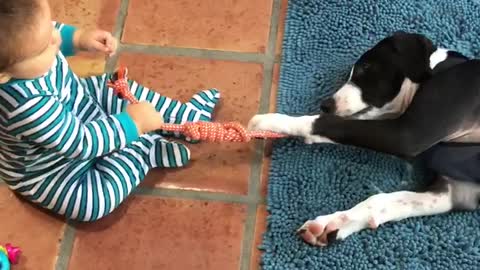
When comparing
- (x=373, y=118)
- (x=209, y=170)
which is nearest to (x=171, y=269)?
(x=209, y=170)

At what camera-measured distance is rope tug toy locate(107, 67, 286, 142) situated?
5.18 feet

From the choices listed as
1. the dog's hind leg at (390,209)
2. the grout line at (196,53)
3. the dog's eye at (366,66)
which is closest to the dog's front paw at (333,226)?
the dog's hind leg at (390,209)

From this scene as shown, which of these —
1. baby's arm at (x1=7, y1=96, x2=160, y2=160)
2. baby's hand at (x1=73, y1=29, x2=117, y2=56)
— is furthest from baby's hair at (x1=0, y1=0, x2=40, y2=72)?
baby's hand at (x1=73, y1=29, x2=117, y2=56)

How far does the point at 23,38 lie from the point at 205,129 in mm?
492

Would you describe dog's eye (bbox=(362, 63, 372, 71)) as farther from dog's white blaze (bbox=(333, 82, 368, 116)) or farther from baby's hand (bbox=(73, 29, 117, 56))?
baby's hand (bbox=(73, 29, 117, 56))

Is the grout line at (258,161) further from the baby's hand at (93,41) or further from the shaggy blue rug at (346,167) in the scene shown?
the baby's hand at (93,41)

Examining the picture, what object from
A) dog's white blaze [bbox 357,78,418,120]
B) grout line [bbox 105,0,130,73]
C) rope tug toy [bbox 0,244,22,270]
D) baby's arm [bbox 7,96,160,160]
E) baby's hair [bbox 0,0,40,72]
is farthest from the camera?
grout line [bbox 105,0,130,73]

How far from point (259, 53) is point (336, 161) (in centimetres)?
36

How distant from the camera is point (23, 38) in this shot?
47.2 inches

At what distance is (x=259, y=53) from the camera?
1854mm

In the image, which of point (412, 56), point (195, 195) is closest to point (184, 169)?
point (195, 195)

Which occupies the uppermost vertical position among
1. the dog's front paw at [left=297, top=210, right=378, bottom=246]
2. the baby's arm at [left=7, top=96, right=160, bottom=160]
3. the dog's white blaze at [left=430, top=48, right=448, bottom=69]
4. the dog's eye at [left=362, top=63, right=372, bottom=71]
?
the dog's white blaze at [left=430, top=48, right=448, bottom=69]

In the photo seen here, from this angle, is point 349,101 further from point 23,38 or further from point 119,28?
point 23,38

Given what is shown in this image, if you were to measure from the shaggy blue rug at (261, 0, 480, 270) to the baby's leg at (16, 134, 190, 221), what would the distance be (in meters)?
0.30
